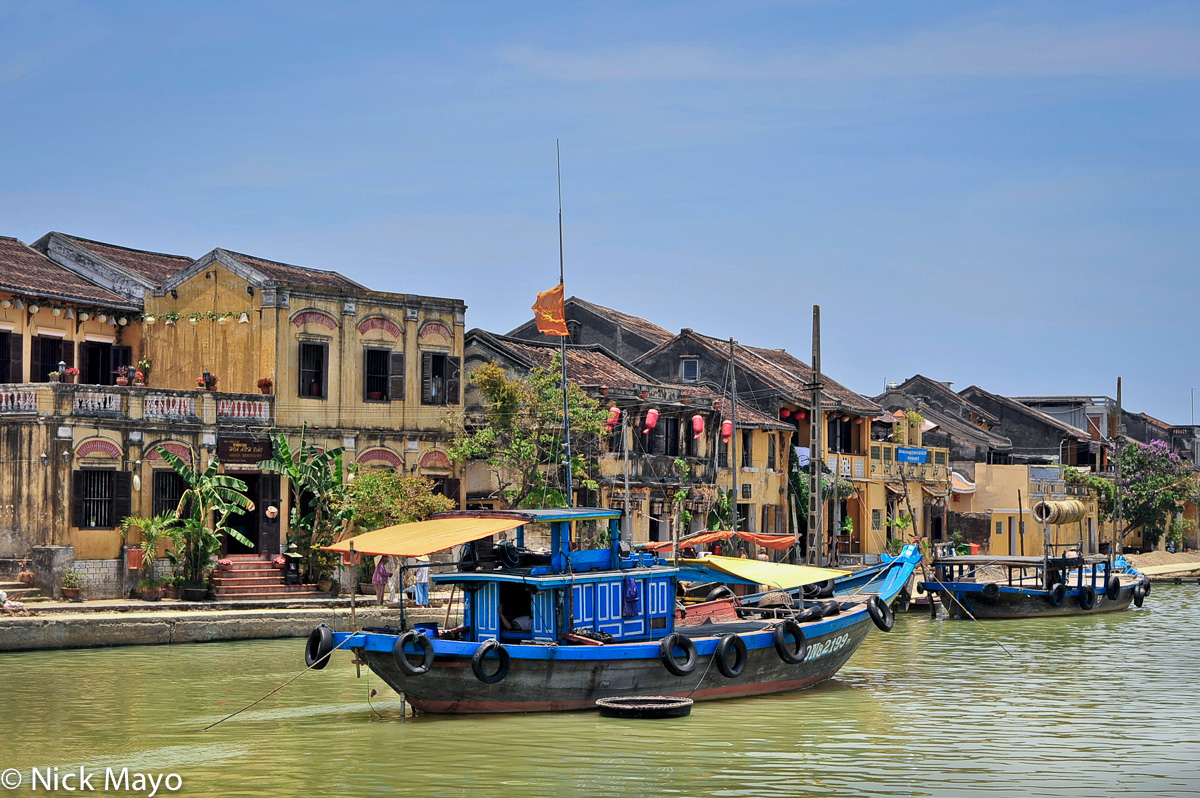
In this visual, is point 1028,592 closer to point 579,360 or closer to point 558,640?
point 579,360

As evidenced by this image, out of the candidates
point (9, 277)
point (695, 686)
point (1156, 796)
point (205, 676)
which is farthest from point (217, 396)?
point (1156, 796)

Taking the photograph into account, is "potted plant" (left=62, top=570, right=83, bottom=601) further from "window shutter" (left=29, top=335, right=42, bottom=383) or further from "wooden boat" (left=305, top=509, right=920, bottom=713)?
"wooden boat" (left=305, top=509, right=920, bottom=713)

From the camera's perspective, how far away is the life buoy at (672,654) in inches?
835

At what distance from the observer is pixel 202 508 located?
33.4 m

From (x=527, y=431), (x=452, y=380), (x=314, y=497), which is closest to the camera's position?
(x=314, y=497)

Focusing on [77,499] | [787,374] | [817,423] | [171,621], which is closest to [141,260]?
[77,499]

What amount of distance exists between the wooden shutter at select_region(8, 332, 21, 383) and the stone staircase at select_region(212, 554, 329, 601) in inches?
259

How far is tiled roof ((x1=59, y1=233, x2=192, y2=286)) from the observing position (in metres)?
39.8

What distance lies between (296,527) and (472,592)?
14.9 m

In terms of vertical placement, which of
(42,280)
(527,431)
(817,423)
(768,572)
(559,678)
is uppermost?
(42,280)

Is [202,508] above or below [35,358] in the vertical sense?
below

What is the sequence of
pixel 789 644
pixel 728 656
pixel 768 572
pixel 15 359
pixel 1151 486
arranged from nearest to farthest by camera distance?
pixel 728 656 < pixel 789 644 < pixel 768 572 < pixel 15 359 < pixel 1151 486

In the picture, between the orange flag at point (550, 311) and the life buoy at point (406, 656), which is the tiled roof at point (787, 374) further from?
the life buoy at point (406, 656)

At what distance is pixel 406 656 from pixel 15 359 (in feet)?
64.4
